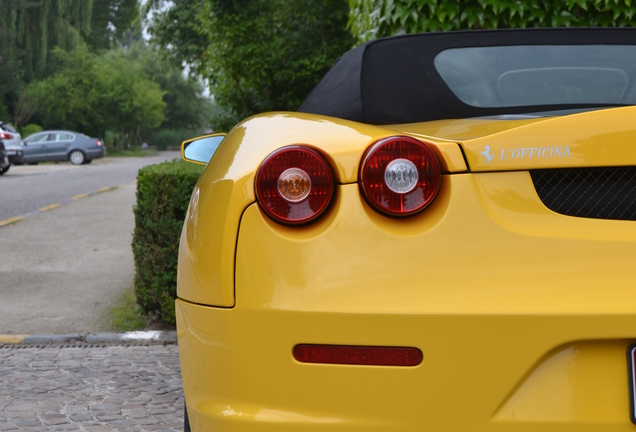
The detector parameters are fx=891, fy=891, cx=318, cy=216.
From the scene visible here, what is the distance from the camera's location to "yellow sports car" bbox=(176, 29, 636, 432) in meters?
1.84

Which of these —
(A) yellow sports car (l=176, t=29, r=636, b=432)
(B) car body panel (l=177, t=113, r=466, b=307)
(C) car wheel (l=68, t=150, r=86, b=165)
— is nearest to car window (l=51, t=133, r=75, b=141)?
(C) car wheel (l=68, t=150, r=86, b=165)

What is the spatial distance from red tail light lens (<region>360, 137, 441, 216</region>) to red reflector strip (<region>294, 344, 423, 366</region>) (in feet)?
0.99

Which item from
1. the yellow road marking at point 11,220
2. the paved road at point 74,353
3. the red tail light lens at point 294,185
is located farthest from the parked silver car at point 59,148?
the red tail light lens at point 294,185

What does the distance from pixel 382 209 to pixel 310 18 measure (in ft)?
33.9

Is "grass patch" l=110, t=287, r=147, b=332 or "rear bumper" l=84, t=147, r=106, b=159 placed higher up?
"grass patch" l=110, t=287, r=147, b=332

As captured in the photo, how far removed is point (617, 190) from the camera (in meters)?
1.94

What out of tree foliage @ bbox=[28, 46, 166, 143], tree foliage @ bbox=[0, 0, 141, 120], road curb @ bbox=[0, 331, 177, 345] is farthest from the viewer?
tree foliage @ bbox=[28, 46, 166, 143]

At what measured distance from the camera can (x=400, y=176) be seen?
198 centimetres

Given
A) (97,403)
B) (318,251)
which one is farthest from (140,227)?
(318,251)

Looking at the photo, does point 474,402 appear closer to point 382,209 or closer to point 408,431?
point 408,431

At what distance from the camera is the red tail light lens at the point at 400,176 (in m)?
1.96

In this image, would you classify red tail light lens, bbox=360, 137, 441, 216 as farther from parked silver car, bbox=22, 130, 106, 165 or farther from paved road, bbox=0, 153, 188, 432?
parked silver car, bbox=22, 130, 106, 165

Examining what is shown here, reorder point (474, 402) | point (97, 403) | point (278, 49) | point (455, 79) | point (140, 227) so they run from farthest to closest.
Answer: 1. point (278, 49)
2. point (140, 227)
3. point (97, 403)
4. point (455, 79)
5. point (474, 402)

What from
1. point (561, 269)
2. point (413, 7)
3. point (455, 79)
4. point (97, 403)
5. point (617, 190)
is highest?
point (413, 7)
